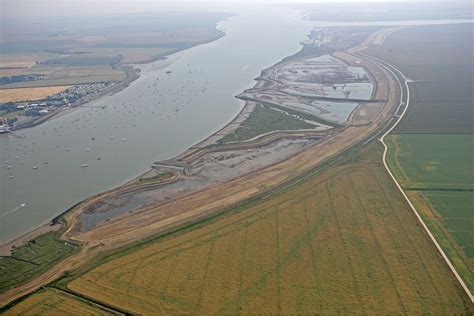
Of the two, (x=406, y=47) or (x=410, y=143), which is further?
(x=406, y=47)

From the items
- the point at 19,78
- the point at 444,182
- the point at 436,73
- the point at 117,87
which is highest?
the point at 19,78

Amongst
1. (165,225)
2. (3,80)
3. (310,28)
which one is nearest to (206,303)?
(165,225)

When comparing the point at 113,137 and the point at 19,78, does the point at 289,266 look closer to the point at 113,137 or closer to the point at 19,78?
the point at 113,137

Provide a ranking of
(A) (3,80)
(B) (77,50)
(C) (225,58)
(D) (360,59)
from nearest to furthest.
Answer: (A) (3,80) → (D) (360,59) → (C) (225,58) → (B) (77,50)

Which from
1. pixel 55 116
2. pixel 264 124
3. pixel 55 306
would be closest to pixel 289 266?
pixel 55 306

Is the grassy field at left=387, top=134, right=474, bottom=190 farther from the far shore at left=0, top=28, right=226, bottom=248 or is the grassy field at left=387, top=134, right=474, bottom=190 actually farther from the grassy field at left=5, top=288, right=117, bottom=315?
the grassy field at left=5, top=288, right=117, bottom=315

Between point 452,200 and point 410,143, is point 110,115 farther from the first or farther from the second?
point 452,200

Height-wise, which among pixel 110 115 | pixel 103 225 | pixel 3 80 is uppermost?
pixel 3 80
